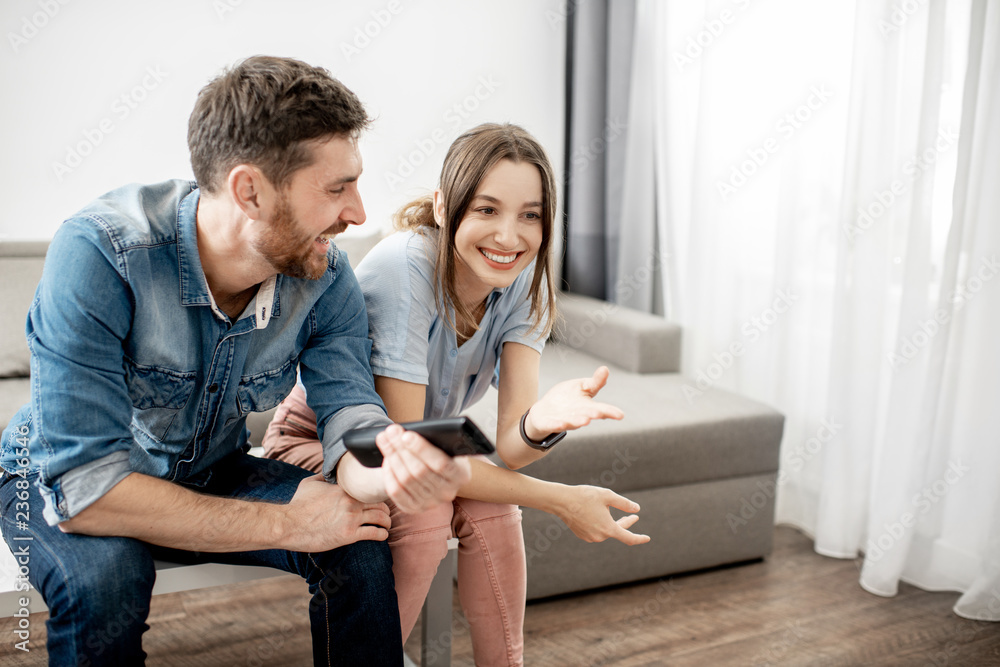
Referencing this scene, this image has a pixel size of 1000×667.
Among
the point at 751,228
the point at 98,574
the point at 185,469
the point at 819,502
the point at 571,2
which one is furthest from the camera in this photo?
the point at 571,2

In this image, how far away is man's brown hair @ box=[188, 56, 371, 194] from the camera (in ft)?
3.34

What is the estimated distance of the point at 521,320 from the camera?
4.65 feet

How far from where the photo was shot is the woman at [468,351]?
1255 mm

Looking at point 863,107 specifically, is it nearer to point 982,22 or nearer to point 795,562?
point 982,22

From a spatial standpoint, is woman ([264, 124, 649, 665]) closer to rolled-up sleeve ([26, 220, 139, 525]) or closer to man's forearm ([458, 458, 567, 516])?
man's forearm ([458, 458, 567, 516])

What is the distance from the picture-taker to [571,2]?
3102 millimetres

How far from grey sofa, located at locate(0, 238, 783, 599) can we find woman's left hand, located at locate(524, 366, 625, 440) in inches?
23.9

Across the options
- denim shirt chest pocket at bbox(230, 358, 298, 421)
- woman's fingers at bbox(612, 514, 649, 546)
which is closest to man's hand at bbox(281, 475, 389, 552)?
denim shirt chest pocket at bbox(230, 358, 298, 421)

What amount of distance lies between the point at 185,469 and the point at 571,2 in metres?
2.50

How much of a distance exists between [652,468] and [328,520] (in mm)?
1039

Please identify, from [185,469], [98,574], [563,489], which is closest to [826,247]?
[563,489]
